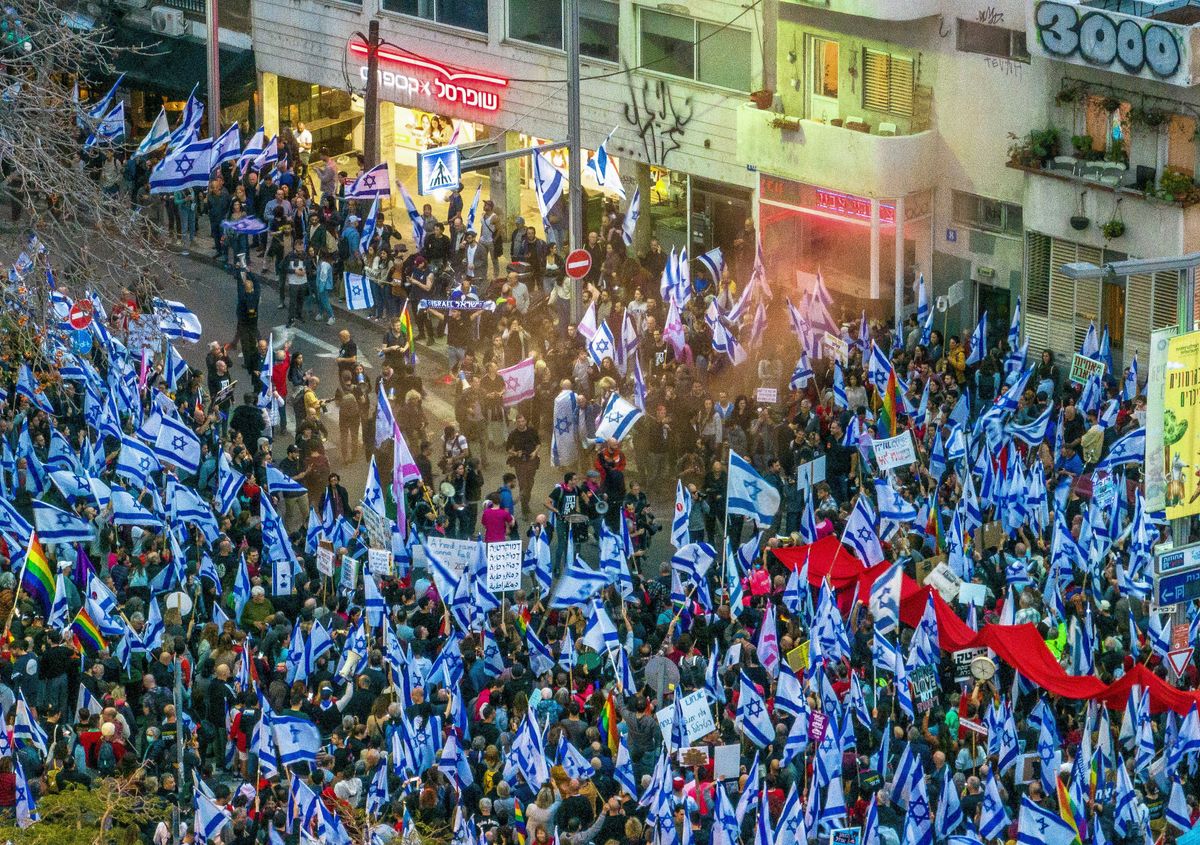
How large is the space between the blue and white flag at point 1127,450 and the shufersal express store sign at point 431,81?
20.2 meters

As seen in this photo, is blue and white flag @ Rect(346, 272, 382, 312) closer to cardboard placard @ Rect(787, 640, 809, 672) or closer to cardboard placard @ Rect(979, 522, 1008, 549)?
cardboard placard @ Rect(979, 522, 1008, 549)

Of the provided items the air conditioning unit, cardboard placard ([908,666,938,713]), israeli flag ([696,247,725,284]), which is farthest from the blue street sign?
the air conditioning unit

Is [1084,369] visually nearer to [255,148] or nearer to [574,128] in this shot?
[574,128]

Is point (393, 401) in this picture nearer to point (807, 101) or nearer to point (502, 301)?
point (502, 301)

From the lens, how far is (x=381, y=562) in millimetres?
31906

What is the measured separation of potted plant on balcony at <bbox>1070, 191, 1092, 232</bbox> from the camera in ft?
139

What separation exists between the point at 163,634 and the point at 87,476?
4.61 metres

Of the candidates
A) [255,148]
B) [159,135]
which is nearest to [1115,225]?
[255,148]

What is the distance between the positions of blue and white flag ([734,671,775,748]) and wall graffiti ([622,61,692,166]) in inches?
834

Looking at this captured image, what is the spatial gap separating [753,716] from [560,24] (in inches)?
946

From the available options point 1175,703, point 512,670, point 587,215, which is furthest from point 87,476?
point 587,215

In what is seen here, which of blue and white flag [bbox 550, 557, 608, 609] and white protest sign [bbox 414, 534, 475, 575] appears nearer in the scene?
blue and white flag [bbox 550, 557, 608, 609]

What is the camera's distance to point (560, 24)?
49844 millimetres

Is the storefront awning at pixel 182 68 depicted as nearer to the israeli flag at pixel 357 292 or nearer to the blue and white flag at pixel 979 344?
the israeli flag at pixel 357 292
